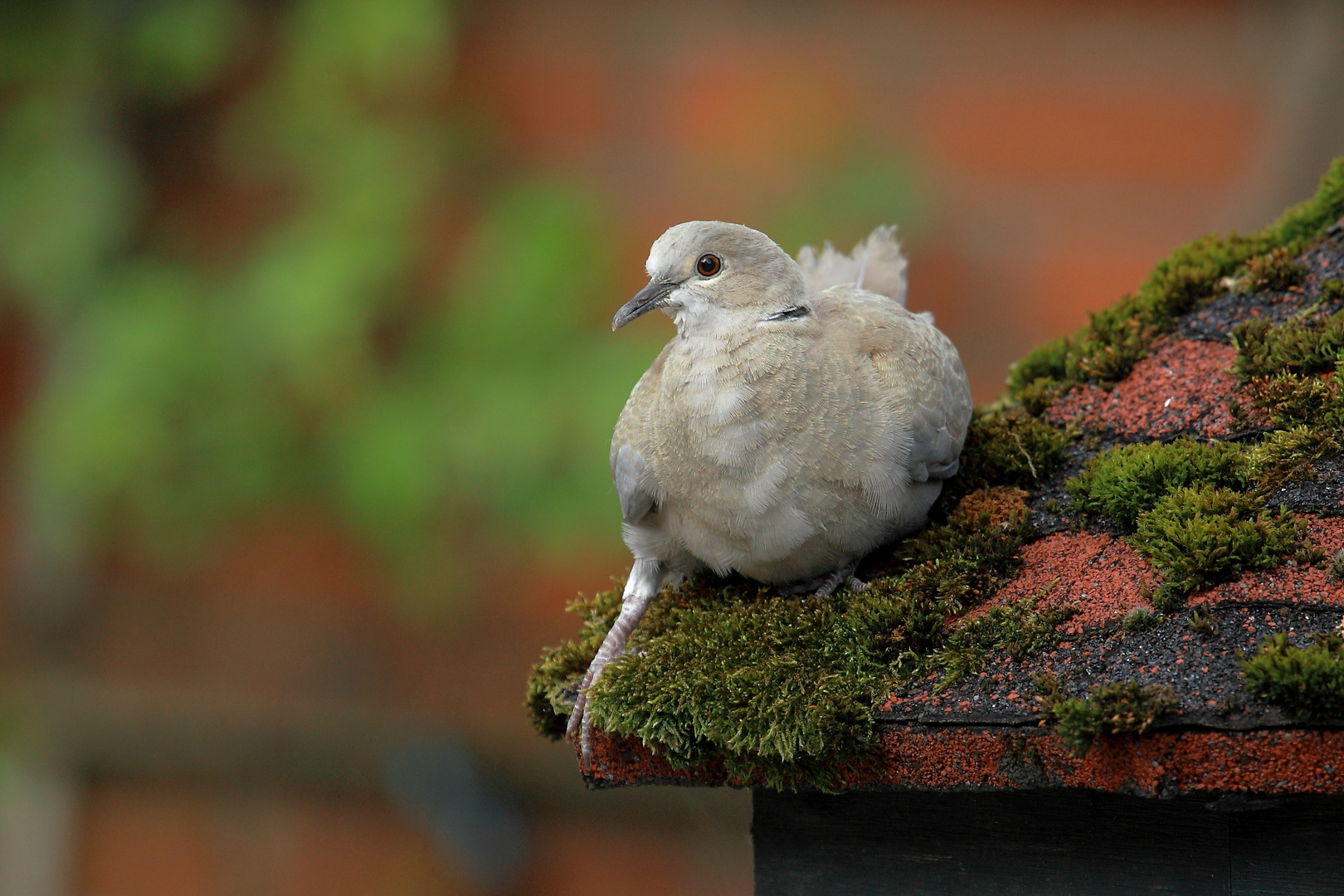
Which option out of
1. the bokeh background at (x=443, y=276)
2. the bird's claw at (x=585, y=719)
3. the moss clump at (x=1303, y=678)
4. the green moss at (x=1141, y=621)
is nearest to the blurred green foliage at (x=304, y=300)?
the bokeh background at (x=443, y=276)

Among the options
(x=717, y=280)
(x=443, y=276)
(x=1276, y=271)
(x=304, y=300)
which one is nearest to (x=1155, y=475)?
(x=1276, y=271)

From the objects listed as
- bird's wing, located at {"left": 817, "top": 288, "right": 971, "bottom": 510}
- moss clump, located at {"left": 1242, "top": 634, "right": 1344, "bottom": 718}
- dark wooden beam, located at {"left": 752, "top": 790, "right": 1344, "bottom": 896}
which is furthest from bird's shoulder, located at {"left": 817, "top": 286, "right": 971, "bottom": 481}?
moss clump, located at {"left": 1242, "top": 634, "right": 1344, "bottom": 718}

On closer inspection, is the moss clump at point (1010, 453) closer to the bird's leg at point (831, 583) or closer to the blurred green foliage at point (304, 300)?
the bird's leg at point (831, 583)

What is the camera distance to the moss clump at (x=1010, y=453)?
105 inches

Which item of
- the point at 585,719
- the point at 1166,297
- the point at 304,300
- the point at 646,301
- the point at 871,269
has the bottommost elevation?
the point at 585,719

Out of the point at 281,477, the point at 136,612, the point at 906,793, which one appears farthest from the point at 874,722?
the point at 136,612

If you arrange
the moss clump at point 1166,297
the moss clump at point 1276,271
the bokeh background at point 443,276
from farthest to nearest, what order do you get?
the bokeh background at point 443,276
the moss clump at point 1166,297
the moss clump at point 1276,271

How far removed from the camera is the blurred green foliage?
17.5ft

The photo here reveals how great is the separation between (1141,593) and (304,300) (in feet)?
13.2

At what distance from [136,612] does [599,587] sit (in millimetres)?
2564

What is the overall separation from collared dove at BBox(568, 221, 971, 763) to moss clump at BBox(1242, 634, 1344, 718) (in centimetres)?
92

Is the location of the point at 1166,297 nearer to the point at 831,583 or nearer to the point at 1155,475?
the point at 1155,475

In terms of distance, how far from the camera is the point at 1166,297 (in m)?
2.96

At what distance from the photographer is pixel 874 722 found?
2064 millimetres
